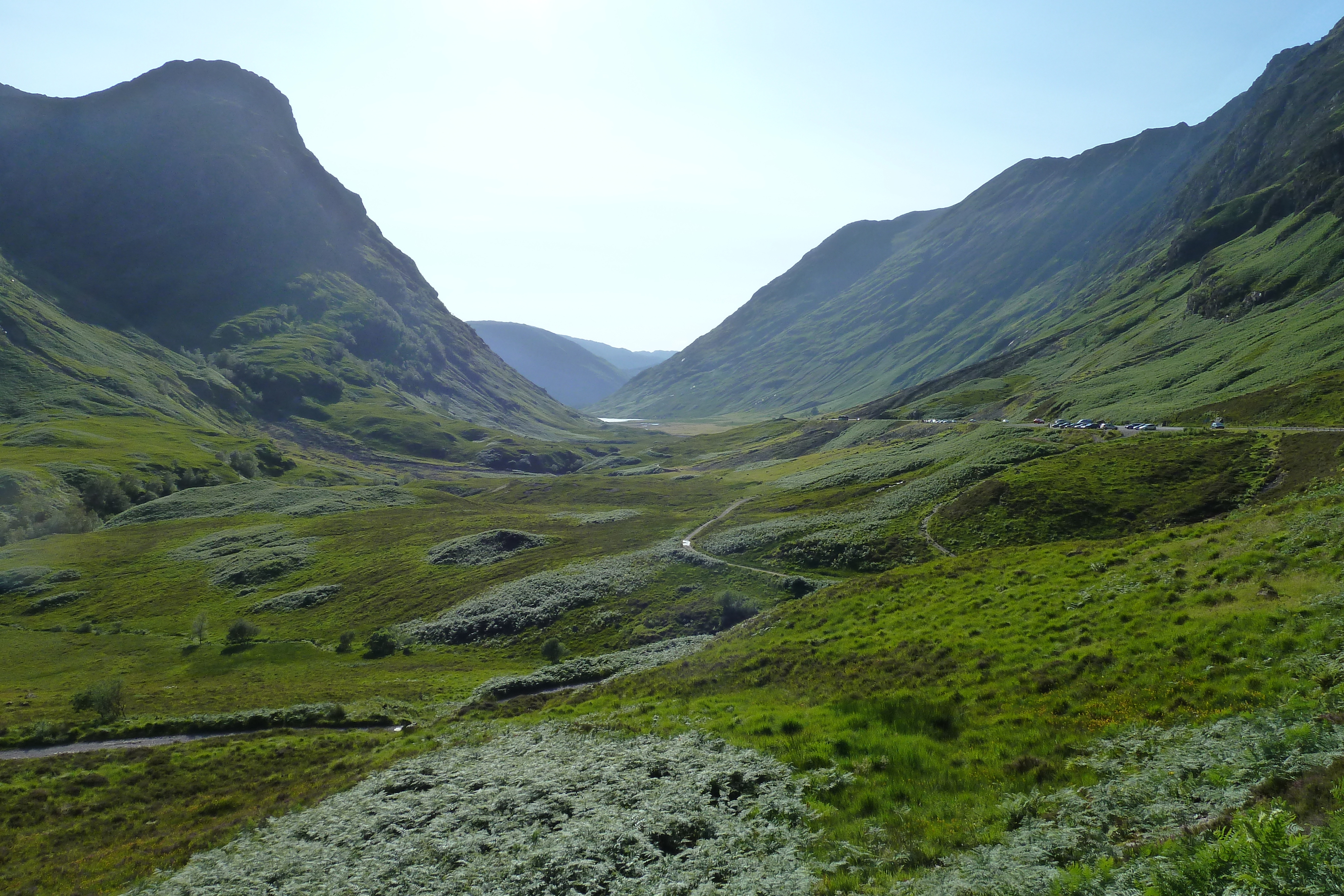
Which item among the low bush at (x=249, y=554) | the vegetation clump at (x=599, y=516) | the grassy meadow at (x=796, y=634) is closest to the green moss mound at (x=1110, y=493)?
the grassy meadow at (x=796, y=634)

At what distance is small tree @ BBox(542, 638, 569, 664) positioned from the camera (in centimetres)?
6712

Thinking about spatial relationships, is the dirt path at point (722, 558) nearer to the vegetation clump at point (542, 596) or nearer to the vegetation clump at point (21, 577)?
the vegetation clump at point (542, 596)

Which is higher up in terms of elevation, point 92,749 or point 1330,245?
point 1330,245

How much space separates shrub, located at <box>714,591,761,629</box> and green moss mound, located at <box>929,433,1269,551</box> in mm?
21654

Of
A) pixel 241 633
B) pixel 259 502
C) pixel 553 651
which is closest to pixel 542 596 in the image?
pixel 553 651

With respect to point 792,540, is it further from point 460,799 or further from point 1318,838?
point 1318,838

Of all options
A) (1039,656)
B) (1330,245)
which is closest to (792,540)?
(1039,656)

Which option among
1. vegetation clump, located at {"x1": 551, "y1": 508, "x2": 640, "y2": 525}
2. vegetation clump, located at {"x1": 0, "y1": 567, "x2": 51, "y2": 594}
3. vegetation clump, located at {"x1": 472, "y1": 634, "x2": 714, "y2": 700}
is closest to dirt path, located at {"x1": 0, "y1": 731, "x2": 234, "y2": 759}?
vegetation clump, located at {"x1": 472, "y1": 634, "x2": 714, "y2": 700}

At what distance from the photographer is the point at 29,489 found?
140 meters

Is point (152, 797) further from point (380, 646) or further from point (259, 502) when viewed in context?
point (259, 502)

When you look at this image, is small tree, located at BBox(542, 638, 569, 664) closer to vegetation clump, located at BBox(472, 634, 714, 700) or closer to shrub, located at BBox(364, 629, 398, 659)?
vegetation clump, located at BBox(472, 634, 714, 700)

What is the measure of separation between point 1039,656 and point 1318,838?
620 inches

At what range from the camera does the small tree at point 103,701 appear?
50.8m

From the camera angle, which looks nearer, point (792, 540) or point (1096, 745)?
point (1096, 745)
